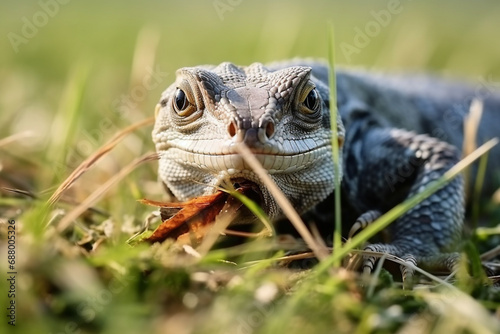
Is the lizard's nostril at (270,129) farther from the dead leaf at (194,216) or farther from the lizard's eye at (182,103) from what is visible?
the lizard's eye at (182,103)

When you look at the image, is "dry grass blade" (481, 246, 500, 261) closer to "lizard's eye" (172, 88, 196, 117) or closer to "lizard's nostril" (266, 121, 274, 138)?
"lizard's nostril" (266, 121, 274, 138)

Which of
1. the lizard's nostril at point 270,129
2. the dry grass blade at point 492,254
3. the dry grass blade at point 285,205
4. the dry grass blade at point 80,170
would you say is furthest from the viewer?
Answer: the dry grass blade at point 492,254

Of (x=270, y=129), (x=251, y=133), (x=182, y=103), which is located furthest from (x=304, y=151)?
(x=182, y=103)

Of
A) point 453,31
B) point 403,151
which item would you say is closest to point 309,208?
point 403,151

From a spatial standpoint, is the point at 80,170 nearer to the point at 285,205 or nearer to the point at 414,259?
the point at 285,205

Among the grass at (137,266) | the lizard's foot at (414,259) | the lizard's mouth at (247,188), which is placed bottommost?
the lizard's foot at (414,259)

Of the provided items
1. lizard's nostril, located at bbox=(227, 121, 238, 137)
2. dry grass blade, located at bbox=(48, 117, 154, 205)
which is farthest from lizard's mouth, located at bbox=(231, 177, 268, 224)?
dry grass blade, located at bbox=(48, 117, 154, 205)

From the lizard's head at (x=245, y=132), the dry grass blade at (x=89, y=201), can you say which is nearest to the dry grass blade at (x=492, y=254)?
the lizard's head at (x=245, y=132)

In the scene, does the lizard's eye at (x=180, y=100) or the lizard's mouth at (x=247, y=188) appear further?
the lizard's eye at (x=180, y=100)
